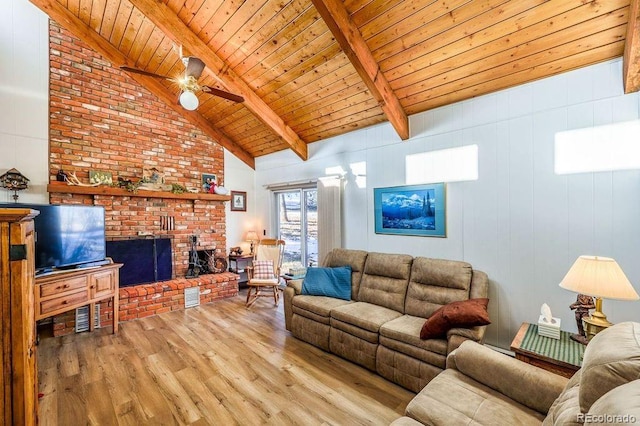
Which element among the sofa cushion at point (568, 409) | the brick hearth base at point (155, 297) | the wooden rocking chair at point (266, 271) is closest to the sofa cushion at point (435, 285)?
the sofa cushion at point (568, 409)

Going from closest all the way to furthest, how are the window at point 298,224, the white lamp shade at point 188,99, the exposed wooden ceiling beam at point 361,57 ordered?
the exposed wooden ceiling beam at point 361,57, the white lamp shade at point 188,99, the window at point 298,224

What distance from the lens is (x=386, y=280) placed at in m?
3.29

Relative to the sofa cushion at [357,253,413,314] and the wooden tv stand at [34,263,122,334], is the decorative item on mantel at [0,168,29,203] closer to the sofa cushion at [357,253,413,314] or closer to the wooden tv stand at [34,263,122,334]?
the wooden tv stand at [34,263,122,334]

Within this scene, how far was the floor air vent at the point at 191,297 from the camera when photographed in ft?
14.8

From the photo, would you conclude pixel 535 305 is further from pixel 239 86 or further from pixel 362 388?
pixel 239 86

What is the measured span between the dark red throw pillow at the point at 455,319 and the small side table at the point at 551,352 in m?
0.29

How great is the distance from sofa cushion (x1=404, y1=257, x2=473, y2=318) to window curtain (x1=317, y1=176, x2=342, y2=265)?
1512 millimetres

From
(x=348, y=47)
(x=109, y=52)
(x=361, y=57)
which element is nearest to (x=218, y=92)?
(x=348, y=47)

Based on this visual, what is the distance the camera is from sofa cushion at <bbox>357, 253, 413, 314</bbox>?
123 inches

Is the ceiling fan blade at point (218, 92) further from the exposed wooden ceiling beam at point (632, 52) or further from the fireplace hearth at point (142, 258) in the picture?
the exposed wooden ceiling beam at point (632, 52)

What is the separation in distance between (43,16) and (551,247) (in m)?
6.75

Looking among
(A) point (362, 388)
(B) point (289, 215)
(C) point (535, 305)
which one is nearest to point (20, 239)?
(A) point (362, 388)

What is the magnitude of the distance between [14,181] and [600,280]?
6.04 metres

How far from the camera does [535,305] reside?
8.69 feet
